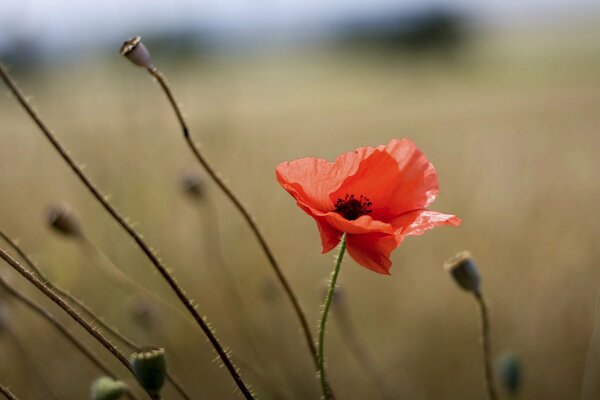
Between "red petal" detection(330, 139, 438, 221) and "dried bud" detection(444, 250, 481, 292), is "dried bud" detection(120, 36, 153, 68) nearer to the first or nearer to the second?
"red petal" detection(330, 139, 438, 221)

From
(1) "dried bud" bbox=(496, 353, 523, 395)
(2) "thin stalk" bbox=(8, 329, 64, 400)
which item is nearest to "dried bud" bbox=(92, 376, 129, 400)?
(2) "thin stalk" bbox=(8, 329, 64, 400)

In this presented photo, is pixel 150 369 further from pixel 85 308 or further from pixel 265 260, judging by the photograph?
pixel 265 260

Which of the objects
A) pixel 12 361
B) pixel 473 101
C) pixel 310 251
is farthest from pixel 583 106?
pixel 12 361

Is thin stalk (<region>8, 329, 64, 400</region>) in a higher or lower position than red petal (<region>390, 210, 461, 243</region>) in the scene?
Answer: lower

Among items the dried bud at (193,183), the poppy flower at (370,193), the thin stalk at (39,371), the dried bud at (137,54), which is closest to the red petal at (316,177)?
the poppy flower at (370,193)

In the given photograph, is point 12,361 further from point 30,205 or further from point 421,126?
point 421,126

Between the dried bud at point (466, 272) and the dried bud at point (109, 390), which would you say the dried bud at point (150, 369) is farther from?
the dried bud at point (466, 272)

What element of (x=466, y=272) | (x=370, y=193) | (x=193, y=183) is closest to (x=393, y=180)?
(x=370, y=193)
